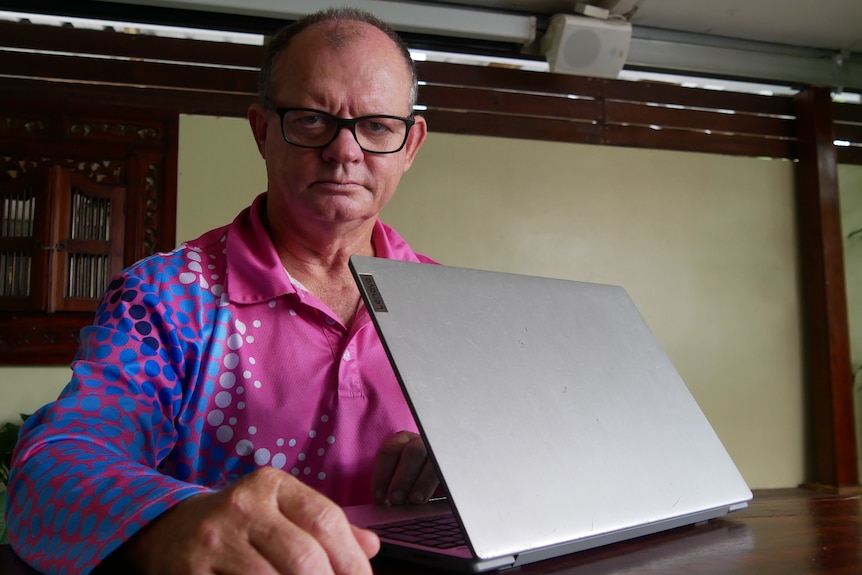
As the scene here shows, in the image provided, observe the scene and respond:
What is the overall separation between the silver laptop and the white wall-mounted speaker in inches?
99.4

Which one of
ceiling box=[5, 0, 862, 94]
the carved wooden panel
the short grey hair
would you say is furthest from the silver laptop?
ceiling box=[5, 0, 862, 94]

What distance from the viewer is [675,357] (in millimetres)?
→ 3408

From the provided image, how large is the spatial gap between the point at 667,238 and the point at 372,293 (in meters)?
3.15

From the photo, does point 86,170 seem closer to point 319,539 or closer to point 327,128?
point 327,128

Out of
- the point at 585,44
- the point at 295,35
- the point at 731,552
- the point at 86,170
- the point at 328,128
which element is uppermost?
the point at 585,44

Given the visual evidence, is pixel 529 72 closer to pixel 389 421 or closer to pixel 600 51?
pixel 600 51

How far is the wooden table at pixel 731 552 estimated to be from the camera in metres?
0.49

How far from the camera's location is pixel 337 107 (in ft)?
3.12

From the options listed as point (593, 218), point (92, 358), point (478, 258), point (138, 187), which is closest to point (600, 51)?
point (593, 218)

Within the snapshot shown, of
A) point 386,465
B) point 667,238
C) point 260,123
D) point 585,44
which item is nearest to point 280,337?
point 386,465

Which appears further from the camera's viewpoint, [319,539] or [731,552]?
[731,552]

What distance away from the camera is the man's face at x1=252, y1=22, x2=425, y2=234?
3.14 feet

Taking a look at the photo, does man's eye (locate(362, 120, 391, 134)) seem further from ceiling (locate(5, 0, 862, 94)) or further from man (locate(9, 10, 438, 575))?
ceiling (locate(5, 0, 862, 94))

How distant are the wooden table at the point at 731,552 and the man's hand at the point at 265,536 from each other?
0.11 metres
